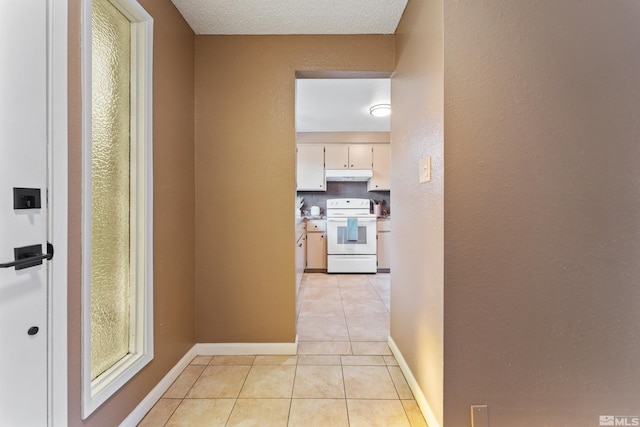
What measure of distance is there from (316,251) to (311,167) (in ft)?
4.59

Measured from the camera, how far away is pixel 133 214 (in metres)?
1.41

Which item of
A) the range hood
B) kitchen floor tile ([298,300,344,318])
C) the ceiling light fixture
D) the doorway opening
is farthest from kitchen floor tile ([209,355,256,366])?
the range hood

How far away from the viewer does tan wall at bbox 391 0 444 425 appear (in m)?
1.27

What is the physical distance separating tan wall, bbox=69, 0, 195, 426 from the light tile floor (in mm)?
208

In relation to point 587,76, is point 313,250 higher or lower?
lower

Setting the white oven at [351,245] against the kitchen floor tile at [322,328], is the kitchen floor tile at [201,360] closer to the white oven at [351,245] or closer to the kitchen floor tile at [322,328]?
the kitchen floor tile at [322,328]

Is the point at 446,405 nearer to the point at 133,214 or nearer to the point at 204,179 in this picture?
the point at 133,214

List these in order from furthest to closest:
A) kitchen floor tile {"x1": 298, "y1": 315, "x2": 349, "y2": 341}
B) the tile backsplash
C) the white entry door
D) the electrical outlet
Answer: the tile backsplash → kitchen floor tile {"x1": 298, "y1": 315, "x2": 349, "y2": 341} → the electrical outlet → the white entry door

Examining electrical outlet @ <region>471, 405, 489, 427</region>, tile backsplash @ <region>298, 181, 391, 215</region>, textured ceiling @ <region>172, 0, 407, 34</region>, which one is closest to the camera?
electrical outlet @ <region>471, 405, 489, 427</region>

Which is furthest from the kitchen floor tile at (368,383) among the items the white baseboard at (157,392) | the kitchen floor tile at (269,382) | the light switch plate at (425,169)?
the light switch plate at (425,169)

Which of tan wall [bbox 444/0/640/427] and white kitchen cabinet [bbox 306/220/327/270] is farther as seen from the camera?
white kitchen cabinet [bbox 306/220/327/270]

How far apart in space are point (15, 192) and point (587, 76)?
221cm

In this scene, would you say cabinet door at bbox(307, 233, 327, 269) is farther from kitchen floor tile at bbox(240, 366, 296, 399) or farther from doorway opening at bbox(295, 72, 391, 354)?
kitchen floor tile at bbox(240, 366, 296, 399)

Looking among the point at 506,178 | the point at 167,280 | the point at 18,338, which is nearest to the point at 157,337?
the point at 167,280
